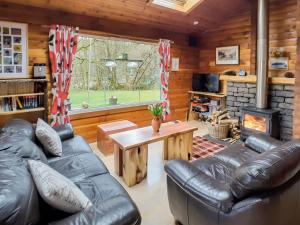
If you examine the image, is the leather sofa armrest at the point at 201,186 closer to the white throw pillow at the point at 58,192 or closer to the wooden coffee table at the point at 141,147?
the white throw pillow at the point at 58,192

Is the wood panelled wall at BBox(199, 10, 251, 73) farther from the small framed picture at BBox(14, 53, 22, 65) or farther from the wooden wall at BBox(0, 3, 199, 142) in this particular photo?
the small framed picture at BBox(14, 53, 22, 65)

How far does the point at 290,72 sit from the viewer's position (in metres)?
4.21

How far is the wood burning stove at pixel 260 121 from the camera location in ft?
13.0

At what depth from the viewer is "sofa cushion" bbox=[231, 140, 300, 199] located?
1383 mm

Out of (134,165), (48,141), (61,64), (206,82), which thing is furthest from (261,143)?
(206,82)

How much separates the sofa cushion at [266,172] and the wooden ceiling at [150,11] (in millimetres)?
3499

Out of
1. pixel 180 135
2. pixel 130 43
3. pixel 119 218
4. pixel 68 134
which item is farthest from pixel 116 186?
pixel 130 43

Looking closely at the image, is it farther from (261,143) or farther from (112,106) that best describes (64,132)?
(261,143)

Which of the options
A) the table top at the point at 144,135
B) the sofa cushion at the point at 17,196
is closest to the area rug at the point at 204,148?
the table top at the point at 144,135

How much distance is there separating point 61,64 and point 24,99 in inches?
32.0

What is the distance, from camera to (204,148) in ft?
13.2

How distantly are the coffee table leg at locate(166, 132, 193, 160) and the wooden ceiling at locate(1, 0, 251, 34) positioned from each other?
2499mm

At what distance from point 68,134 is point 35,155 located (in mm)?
1128

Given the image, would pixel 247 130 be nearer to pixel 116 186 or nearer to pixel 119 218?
pixel 116 186
